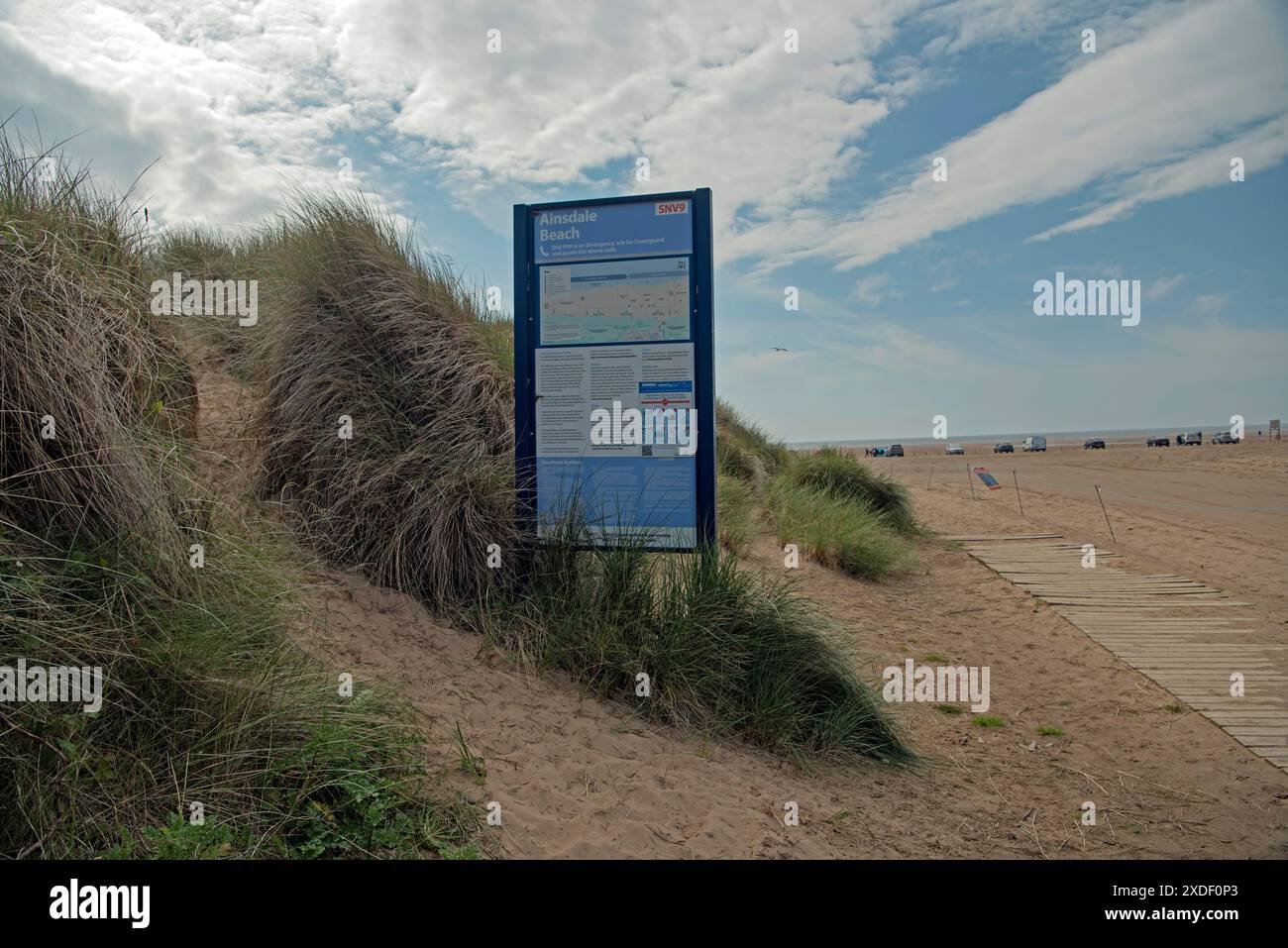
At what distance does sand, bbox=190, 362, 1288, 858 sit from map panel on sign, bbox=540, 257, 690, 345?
2.38 metres

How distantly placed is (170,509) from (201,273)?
516 cm

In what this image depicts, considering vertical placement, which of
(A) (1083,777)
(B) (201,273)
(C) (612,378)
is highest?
(B) (201,273)

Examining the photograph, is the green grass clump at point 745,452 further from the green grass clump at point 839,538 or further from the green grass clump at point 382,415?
the green grass clump at point 382,415

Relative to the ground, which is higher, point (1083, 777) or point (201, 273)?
point (201, 273)

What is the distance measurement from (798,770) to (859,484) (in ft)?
37.9

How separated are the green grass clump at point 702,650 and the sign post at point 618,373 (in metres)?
0.37

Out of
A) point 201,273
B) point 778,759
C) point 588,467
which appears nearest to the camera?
point 778,759

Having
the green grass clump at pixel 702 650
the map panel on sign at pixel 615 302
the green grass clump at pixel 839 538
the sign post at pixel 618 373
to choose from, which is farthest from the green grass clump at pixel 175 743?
the green grass clump at pixel 839 538

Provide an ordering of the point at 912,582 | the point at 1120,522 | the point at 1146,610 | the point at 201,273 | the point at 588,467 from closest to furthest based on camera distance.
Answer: the point at 588,467 → the point at 201,273 → the point at 1146,610 → the point at 912,582 → the point at 1120,522

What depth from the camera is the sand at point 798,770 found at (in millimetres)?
3754

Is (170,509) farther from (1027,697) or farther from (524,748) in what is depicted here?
(1027,697)
